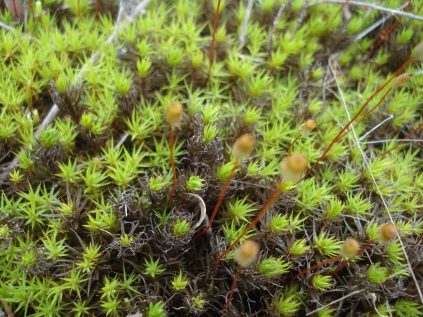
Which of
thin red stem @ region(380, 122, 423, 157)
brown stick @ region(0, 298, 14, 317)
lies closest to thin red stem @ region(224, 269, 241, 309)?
brown stick @ region(0, 298, 14, 317)

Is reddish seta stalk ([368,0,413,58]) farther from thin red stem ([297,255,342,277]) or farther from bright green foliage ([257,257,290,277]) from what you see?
bright green foliage ([257,257,290,277])

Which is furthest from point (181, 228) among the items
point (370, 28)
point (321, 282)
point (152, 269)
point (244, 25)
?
point (370, 28)

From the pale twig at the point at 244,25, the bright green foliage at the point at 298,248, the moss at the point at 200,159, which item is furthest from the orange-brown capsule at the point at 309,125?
the pale twig at the point at 244,25

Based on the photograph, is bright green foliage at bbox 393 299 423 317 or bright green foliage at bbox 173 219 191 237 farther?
bright green foliage at bbox 393 299 423 317

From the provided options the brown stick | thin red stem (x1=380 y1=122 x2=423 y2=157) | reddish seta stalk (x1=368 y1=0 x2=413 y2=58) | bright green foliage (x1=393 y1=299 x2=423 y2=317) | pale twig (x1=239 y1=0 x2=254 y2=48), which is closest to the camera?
the brown stick

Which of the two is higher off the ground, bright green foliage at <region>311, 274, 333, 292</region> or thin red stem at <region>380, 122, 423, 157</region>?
thin red stem at <region>380, 122, 423, 157</region>

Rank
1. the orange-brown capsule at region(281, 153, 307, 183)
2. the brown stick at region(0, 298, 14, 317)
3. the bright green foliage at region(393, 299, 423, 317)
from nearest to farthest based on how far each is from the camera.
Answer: the orange-brown capsule at region(281, 153, 307, 183)
the brown stick at region(0, 298, 14, 317)
the bright green foliage at region(393, 299, 423, 317)

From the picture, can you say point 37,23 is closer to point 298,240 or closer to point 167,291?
point 167,291

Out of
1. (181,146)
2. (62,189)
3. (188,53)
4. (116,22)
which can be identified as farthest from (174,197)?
(116,22)

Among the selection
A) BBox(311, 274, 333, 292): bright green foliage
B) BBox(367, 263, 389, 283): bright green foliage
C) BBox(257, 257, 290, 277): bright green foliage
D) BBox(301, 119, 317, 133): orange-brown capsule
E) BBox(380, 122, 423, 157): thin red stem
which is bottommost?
BBox(311, 274, 333, 292): bright green foliage

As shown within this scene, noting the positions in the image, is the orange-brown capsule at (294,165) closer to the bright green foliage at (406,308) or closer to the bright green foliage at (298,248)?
the bright green foliage at (298,248)

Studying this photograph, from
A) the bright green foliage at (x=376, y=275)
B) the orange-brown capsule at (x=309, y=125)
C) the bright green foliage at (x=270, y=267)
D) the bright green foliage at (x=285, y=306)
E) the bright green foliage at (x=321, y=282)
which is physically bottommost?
the bright green foliage at (x=285, y=306)
